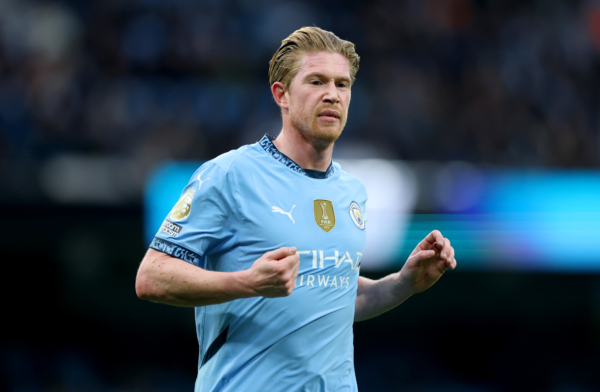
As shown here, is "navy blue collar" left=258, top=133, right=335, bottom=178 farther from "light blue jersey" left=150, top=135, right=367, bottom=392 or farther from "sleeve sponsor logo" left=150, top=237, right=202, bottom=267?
"sleeve sponsor logo" left=150, top=237, right=202, bottom=267

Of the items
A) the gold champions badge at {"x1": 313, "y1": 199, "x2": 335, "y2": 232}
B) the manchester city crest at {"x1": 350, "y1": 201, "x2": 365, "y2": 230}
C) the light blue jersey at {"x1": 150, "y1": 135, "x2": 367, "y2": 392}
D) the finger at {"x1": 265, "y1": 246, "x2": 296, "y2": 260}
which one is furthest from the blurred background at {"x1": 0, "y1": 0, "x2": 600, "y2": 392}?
the finger at {"x1": 265, "y1": 246, "x2": 296, "y2": 260}

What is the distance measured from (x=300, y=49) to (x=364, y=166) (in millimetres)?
4884

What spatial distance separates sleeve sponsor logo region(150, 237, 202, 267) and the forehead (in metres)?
1.10

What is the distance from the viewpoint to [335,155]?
30.0 ft

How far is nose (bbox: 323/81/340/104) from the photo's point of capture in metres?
3.40

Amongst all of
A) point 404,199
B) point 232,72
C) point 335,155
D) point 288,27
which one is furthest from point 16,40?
point 404,199

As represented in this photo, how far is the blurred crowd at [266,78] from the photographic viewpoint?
969cm

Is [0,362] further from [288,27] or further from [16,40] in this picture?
[288,27]

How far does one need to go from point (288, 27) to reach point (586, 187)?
5.93 m

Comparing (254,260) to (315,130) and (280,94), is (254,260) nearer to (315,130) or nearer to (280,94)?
(315,130)

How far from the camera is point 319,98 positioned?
3.41 m

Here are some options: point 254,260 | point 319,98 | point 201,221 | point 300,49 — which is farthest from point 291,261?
point 300,49

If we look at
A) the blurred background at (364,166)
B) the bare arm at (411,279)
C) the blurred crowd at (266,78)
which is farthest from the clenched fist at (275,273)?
the blurred crowd at (266,78)

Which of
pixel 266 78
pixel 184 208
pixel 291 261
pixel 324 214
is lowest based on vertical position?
pixel 291 261
